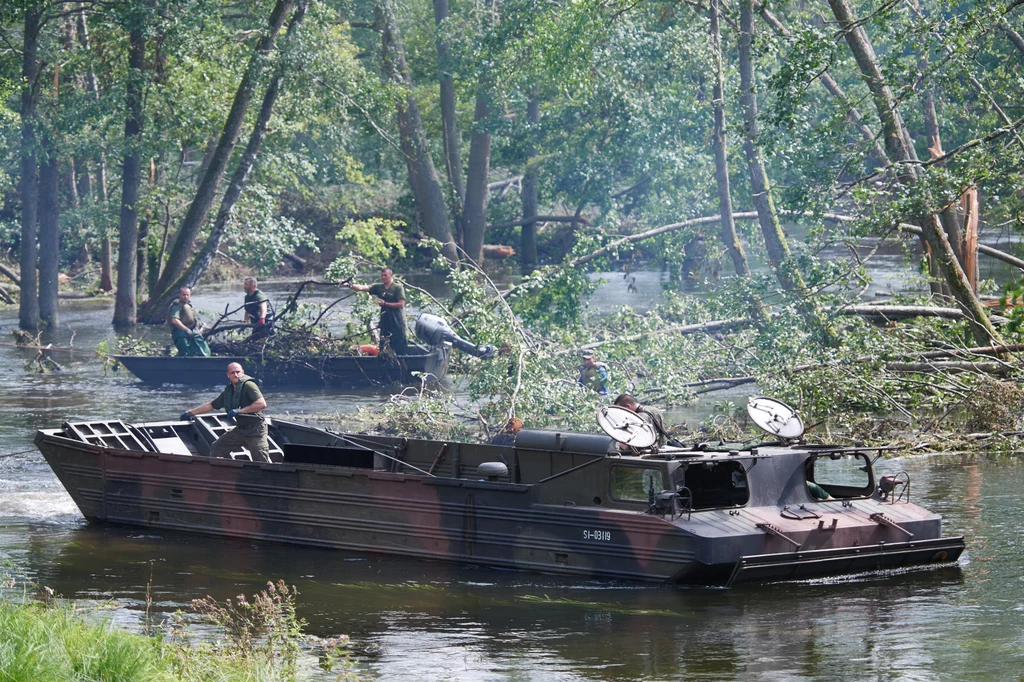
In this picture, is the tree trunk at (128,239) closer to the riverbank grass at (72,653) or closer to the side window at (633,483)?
the side window at (633,483)

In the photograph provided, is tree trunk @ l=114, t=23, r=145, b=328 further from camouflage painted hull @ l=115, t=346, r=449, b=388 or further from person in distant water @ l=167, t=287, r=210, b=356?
person in distant water @ l=167, t=287, r=210, b=356

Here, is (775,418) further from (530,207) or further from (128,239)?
(530,207)

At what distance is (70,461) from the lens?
16641 millimetres

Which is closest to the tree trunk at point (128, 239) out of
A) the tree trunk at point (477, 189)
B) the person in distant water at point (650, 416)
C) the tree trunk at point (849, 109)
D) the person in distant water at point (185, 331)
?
the person in distant water at point (185, 331)

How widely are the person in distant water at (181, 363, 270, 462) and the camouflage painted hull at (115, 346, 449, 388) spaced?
998 cm

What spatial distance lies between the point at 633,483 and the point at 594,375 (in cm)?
849

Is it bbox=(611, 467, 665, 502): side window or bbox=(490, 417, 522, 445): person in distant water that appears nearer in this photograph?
bbox=(611, 467, 665, 502): side window

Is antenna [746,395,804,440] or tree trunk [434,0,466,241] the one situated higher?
tree trunk [434,0,466,241]

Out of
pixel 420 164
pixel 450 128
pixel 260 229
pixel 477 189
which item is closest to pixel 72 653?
pixel 260 229

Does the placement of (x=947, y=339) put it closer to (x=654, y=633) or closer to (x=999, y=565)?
(x=999, y=565)

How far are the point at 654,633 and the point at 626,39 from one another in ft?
81.0

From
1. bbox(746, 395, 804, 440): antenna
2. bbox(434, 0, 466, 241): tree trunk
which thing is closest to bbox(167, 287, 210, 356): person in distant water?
bbox(746, 395, 804, 440): antenna

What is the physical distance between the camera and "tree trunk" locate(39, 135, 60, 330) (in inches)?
1469

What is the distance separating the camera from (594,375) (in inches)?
851
